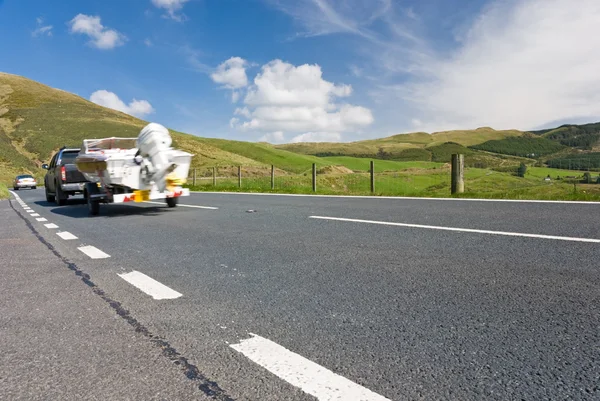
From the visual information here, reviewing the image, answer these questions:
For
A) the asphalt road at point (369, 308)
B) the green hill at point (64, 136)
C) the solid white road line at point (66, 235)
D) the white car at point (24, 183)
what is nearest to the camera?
the asphalt road at point (369, 308)

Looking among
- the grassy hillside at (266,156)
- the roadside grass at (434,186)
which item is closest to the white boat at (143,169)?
the roadside grass at (434,186)

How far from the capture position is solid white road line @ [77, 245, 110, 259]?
5613 mm

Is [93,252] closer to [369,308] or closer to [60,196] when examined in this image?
[369,308]

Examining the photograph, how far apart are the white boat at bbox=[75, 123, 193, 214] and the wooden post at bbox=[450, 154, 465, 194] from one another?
27.2ft

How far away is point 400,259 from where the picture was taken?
15.7 feet

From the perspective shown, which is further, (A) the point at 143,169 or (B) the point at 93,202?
(B) the point at 93,202

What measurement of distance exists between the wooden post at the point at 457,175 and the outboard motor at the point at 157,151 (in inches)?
339

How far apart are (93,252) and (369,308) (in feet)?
13.7

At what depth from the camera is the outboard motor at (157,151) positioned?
10352mm

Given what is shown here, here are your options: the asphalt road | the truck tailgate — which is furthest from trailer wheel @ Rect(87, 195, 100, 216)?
the asphalt road

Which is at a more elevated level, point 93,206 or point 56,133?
point 56,133

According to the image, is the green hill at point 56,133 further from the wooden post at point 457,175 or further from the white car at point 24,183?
the wooden post at point 457,175

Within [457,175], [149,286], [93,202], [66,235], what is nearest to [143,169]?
[93,202]

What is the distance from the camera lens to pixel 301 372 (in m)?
2.19
